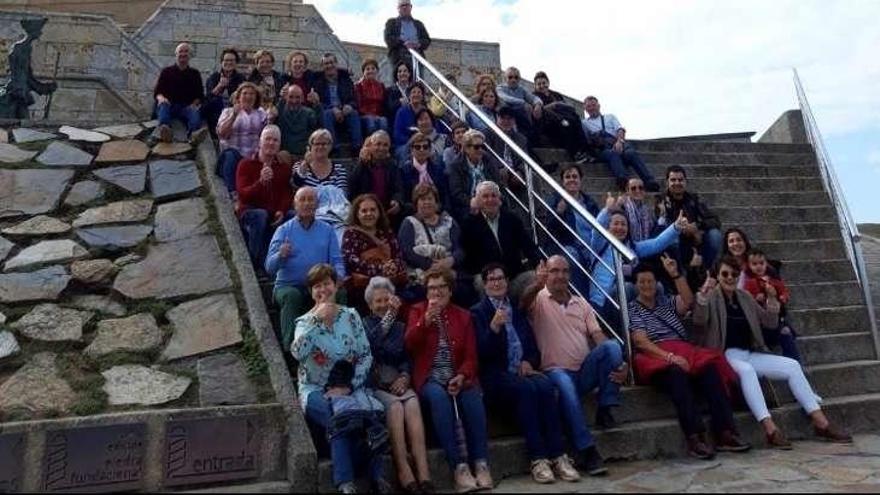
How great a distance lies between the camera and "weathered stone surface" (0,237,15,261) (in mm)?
5049

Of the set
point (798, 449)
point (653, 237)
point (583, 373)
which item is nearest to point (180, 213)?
point (583, 373)

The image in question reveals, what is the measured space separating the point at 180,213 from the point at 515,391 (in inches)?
130

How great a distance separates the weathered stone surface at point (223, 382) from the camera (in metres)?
3.75

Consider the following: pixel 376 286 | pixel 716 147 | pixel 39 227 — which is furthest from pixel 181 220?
pixel 716 147

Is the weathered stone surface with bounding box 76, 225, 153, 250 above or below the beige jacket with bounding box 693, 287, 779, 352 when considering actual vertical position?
above

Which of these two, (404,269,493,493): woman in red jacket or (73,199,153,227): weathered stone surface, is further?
(73,199,153,227): weathered stone surface

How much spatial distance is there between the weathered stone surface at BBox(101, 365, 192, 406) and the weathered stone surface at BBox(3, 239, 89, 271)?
151cm

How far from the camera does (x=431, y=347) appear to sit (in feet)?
12.9

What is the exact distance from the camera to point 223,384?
3869 millimetres

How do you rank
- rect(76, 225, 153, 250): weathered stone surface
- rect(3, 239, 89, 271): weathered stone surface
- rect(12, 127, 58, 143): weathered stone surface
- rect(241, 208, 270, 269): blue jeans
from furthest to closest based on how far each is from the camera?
rect(12, 127, 58, 143): weathered stone surface < rect(76, 225, 153, 250): weathered stone surface < rect(241, 208, 270, 269): blue jeans < rect(3, 239, 89, 271): weathered stone surface

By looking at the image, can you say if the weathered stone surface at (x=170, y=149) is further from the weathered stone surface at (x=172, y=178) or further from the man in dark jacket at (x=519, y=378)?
the man in dark jacket at (x=519, y=378)

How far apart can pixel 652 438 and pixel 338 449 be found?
194 centimetres

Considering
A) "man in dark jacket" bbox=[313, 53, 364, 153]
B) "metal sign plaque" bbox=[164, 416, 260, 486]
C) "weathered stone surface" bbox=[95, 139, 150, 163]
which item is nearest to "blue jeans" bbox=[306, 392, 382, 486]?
"metal sign plaque" bbox=[164, 416, 260, 486]

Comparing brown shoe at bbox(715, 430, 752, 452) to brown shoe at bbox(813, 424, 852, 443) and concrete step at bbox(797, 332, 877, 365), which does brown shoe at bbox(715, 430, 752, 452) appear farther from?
concrete step at bbox(797, 332, 877, 365)
